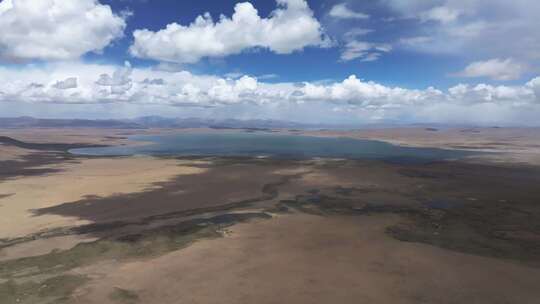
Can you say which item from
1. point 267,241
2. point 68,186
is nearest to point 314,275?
point 267,241

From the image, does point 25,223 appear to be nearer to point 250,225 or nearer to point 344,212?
point 250,225

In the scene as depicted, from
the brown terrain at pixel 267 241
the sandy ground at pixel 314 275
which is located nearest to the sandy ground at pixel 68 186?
the brown terrain at pixel 267 241

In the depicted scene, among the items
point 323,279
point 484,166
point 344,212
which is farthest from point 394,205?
point 484,166

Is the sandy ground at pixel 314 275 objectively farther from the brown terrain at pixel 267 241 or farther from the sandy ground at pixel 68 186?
the sandy ground at pixel 68 186

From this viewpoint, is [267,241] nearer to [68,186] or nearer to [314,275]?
[314,275]

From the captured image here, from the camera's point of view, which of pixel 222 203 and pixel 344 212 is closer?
pixel 344 212

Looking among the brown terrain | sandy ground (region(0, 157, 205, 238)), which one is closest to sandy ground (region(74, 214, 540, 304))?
the brown terrain

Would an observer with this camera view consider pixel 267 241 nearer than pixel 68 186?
Yes
